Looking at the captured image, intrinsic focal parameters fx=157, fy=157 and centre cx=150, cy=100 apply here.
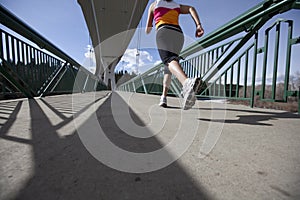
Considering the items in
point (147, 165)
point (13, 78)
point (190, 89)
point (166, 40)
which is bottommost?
point (147, 165)

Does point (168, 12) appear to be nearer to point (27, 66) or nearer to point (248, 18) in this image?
point (248, 18)

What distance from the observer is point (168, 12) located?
141 cm

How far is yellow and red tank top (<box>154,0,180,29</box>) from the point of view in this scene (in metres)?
1.41

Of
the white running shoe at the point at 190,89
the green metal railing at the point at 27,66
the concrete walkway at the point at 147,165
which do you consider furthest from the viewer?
the green metal railing at the point at 27,66

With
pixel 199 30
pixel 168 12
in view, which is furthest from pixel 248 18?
pixel 168 12

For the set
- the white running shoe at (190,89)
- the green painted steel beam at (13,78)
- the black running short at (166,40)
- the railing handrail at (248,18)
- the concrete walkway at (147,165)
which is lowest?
the concrete walkway at (147,165)

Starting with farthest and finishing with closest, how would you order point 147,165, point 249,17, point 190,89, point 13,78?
point 13,78
point 249,17
point 190,89
point 147,165

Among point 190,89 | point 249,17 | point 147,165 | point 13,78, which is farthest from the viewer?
point 13,78

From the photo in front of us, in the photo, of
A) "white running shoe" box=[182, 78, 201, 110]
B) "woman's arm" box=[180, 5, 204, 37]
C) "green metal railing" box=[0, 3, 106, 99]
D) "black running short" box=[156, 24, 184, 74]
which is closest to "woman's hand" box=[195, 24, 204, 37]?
"woman's arm" box=[180, 5, 204, 37]

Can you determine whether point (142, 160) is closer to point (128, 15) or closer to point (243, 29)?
point (243, 29)

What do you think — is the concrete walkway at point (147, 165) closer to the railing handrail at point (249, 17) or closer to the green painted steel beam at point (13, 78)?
the railing handrail at point (249, 17)

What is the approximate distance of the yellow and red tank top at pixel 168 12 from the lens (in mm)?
1410

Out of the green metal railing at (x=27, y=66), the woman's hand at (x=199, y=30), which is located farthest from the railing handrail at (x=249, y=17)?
the green metal railing at (x=27, y=66)

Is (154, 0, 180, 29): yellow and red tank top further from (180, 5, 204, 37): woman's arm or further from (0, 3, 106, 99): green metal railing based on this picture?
(0, 3, 106, 99): green metal railing
